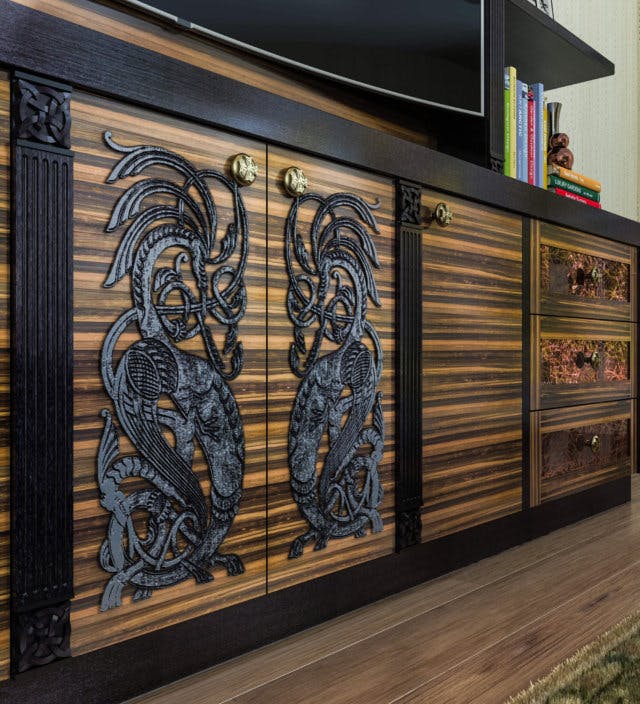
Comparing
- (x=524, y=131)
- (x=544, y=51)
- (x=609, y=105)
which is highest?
(x=609, y=105)

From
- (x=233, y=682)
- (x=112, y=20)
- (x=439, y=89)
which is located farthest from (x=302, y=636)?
(x=439, y=89)

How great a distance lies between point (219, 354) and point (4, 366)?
315mm

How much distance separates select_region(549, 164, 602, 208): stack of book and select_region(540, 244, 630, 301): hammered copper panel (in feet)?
0.56

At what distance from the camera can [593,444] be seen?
2002 mm

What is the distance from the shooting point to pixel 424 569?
1.46 metres

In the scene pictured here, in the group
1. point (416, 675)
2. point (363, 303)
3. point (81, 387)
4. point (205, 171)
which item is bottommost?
point (416, 675)

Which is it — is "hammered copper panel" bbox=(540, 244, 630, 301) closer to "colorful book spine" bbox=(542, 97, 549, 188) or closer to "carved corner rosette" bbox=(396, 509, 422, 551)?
"colorful book spine" bbox=(542, 97, 549, 188)

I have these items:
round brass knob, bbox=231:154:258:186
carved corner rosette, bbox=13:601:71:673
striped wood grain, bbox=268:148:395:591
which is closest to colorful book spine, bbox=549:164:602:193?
striped wood grain, bbox=268:148:395:591

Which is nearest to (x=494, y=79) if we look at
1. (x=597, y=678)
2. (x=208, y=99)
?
(x=208, y=99)

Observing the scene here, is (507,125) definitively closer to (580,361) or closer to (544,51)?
(544,51)

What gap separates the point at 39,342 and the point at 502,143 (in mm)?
1321

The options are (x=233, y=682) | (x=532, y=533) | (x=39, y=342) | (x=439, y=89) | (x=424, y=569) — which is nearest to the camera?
(x=39, y=342)

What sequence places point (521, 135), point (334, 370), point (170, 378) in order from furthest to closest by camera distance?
point (521, 135)
point (334, 370)
point (170, 378)

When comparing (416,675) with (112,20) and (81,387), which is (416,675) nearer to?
(81,387)
